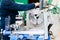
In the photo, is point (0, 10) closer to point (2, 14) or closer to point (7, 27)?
point (2, 14)

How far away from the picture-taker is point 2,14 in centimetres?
213

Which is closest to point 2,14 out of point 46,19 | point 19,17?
point 19,17

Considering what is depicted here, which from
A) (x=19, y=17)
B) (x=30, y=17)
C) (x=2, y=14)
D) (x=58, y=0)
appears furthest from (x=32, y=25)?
(x=58, y=0)

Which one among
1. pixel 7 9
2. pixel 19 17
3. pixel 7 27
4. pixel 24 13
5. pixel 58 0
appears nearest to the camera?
pixel 7 27

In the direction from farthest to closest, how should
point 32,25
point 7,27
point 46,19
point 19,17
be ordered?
point 19,17 < point 32,25 < point 7,27 < point 46,19

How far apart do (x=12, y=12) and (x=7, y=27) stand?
11.5 inches

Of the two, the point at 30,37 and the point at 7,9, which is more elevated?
the point at 7,9

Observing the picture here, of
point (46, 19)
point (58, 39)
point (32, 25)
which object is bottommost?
point (58, 39)

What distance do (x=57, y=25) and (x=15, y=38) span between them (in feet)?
6.65

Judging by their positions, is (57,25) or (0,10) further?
(57,25)

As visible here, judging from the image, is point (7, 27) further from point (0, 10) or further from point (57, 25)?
point (57, 25)

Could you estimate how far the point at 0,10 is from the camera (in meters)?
2.13

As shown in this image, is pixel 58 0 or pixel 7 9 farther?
pixel 58 0

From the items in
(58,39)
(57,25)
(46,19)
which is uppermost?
(46,19)
